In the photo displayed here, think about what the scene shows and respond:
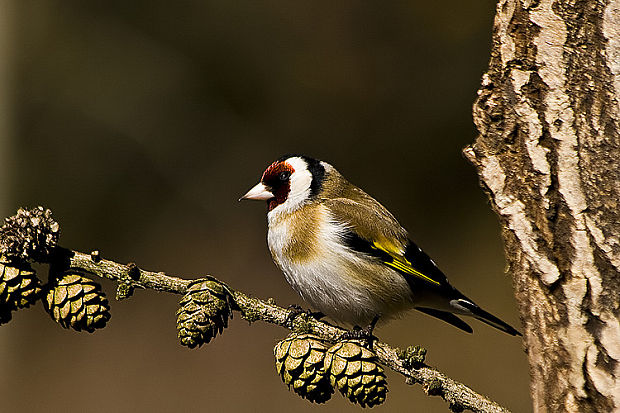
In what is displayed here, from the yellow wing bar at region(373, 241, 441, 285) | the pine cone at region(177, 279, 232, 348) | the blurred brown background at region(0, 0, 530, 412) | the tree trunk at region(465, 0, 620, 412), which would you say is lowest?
the pine cone at region(177, 279, 232, 348)

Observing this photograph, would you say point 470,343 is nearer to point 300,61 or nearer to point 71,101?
point 300,61

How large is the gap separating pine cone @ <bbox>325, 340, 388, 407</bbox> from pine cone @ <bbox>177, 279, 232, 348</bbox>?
0.15m

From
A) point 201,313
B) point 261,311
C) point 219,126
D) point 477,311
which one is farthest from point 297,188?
point 219,126

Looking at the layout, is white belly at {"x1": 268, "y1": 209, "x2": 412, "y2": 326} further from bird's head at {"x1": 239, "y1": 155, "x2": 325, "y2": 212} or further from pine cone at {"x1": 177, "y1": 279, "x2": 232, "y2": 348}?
pine cone at {"x1": 177, "y1": 279, "x2": 232, "y2": 348}

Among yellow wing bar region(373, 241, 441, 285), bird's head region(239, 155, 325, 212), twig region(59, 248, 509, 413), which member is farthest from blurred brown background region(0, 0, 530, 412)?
twig region(59, 248, 509, 413)

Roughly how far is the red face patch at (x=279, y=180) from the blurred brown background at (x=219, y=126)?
154 centimetres

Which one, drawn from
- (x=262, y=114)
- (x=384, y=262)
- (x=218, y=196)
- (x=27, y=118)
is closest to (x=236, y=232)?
(x=218, y=196)

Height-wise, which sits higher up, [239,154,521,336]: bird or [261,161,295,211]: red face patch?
[261,161,295,211]: red face patch

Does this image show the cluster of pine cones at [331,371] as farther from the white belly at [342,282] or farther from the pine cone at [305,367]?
the white belly at [342,282]

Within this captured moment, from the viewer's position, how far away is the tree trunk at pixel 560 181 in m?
0.85

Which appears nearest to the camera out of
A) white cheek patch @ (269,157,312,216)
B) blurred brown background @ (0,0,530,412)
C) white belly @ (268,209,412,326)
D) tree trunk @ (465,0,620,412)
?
tree trunk @ (465,0,620,412)

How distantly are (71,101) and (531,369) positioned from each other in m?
3.16

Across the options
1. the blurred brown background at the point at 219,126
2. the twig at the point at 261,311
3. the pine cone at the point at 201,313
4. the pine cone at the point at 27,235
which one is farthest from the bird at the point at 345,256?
the blurred brown background at the point at 219,126

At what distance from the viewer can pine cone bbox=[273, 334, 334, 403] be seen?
903 mm
